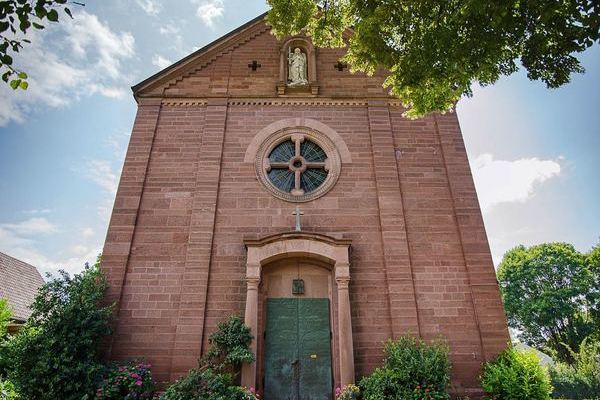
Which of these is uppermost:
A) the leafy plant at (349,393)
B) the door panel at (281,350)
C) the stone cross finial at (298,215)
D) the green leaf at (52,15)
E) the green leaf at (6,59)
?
the stone cross finial at (298,215)

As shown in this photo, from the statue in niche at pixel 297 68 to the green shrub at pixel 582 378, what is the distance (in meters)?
19.1

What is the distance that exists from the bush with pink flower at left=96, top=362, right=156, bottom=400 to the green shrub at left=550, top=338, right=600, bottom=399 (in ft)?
64.9

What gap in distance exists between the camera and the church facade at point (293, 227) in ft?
27.5

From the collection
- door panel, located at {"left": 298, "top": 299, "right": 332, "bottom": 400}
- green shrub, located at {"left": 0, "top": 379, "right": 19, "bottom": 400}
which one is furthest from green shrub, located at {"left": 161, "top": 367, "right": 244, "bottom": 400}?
green shrub, located at {"left": 0, "top": 379, "right": 19, "bottom": 400}

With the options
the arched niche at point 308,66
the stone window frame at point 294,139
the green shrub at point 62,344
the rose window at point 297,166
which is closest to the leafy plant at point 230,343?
the green shrub at point 62,344

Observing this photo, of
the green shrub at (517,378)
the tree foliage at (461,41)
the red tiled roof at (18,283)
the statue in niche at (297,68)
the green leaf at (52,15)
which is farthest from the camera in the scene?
the red tiled roof at (18,283)

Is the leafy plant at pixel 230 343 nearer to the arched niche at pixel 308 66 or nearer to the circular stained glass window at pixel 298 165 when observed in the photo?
the circular stained glass window at pixel 298 165

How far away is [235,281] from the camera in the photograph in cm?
888

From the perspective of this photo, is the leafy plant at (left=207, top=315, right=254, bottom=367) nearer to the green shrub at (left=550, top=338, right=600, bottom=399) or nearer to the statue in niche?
the statue in niche

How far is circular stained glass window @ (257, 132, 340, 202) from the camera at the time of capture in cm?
1005

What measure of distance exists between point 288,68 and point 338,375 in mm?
8782

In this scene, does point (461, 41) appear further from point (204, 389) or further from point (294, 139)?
point (204, 389)

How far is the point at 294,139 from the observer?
10742 millimetres

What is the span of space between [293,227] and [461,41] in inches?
212
